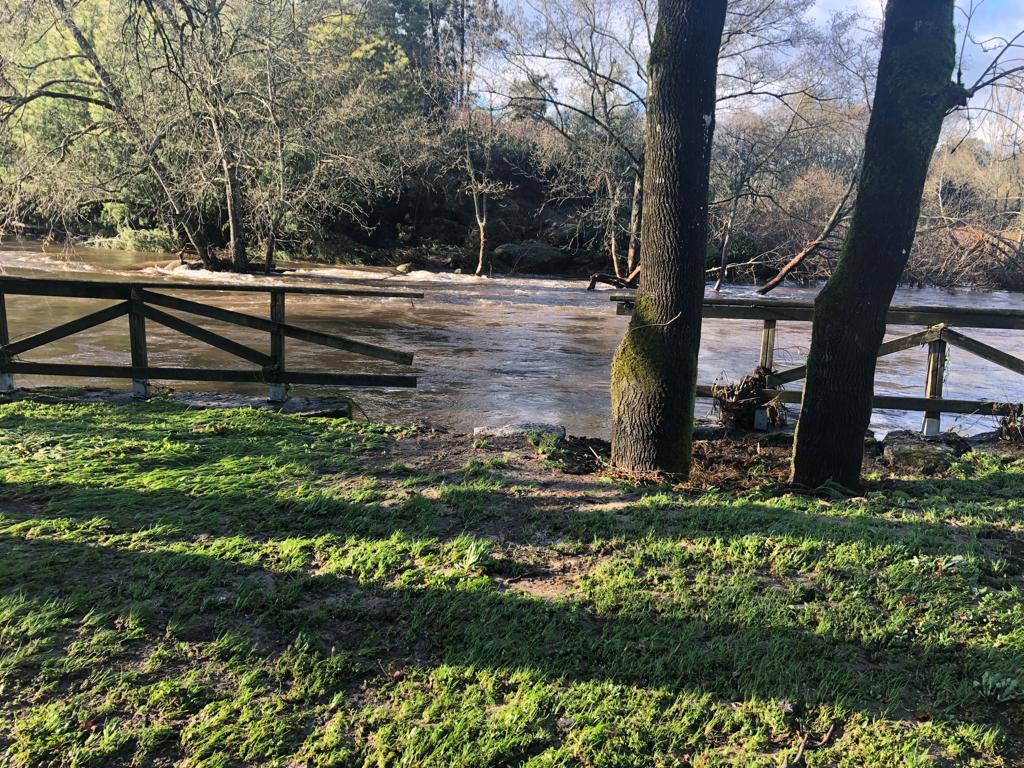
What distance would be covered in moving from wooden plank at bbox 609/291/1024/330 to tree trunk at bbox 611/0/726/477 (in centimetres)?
215

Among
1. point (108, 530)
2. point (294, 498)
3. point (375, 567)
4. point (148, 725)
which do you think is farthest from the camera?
point (294, 498)

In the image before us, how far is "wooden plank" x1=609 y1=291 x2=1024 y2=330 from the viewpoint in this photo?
7.65 m

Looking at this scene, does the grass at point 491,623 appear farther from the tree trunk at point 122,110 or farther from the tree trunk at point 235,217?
the tree trunk at point 235,217

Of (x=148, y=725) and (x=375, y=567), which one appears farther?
(x=375, y=567)

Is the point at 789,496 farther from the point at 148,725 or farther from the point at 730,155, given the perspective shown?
the point at 730,155

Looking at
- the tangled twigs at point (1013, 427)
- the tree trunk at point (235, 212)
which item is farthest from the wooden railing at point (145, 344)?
the tree trunk at point (235, 212)

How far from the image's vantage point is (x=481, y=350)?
50.2 ft

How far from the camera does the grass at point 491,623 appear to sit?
2582mm

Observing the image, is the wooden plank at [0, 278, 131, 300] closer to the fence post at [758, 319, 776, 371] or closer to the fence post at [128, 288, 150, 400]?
the fence post at [128, 288, 150, 400]

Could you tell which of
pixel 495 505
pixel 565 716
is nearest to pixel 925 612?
pixel 565 716

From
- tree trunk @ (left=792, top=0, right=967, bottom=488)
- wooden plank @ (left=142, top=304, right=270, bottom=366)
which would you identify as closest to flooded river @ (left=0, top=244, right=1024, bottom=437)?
wooden plank @ (left=142, top=304, right=270, bottom=366)

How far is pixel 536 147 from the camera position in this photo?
3931cm

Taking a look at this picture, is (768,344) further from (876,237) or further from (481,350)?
(481,350)

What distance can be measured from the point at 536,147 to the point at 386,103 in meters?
8.59
